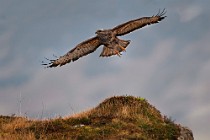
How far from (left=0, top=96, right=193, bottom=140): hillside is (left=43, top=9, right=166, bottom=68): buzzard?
16.0ft

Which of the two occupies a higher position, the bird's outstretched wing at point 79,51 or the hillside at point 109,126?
the bird's outstretched wing at point 79,51

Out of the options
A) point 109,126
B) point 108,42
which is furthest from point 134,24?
point 109,126

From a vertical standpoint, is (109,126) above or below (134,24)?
below

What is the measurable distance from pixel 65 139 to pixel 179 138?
15.7ft

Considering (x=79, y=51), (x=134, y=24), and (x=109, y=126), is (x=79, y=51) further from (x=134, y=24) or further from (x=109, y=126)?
(x=109, y=126)

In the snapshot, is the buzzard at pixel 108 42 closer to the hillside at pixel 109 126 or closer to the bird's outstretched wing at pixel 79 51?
the bird's outstretched wing at pixel 79 51

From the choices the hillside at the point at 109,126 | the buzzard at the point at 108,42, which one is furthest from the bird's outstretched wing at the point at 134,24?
the hillside at the point at 109,126

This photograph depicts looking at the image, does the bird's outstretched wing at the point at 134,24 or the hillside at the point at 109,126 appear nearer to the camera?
the hillside at the point at 109,126

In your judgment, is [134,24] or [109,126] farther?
[134,24]

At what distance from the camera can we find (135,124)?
Result: 17266mm

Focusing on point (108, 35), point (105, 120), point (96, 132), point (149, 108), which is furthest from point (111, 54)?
point (96, 132)

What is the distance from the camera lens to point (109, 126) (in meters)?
16.4

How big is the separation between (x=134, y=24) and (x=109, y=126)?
1076 centimetres

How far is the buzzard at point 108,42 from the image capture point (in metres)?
25.1
